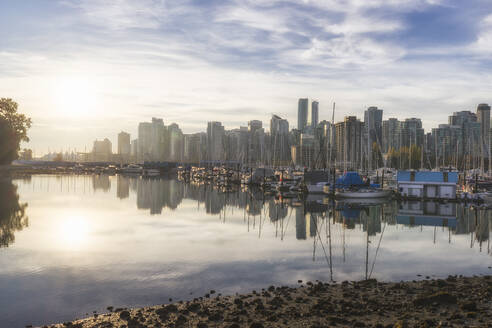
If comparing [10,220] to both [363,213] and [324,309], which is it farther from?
[363,213]

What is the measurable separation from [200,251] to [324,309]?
17.3 m

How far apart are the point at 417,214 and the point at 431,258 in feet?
97.5

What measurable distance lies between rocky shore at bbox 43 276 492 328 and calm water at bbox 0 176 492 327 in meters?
2.14

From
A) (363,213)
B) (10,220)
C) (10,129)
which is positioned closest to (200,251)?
(10,220)

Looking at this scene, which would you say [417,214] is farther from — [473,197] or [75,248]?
[75,248]

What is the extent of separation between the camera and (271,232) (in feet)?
149

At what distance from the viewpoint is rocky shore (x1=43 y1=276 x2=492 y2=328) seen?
→ 1786 cm

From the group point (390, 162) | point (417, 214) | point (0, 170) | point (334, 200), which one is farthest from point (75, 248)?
point (0, 170)

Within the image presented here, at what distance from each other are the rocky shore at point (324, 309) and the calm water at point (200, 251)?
214 centimetres

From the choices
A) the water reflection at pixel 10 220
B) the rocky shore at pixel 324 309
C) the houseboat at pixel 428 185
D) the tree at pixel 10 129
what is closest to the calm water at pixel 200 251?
the water reflection at pixel 10 220

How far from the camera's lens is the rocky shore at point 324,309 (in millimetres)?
17859

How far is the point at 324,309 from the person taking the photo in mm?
19391

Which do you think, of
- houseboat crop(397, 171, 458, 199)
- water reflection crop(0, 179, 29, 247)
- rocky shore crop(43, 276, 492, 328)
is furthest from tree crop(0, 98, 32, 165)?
rocky shore crop(43, 276, 492, 328)

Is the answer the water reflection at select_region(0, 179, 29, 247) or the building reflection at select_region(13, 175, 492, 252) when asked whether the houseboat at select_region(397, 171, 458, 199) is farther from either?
the water reflection at select_region(0, 179, 29, 247)
